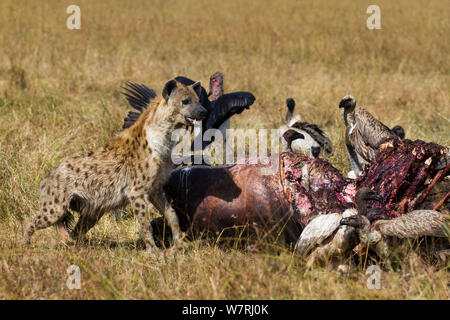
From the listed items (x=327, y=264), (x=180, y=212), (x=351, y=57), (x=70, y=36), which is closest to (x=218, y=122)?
(x=180, y=212)

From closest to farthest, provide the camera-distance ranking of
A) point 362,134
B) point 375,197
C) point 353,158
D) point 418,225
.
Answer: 1. point 418,225
2. point 375,197
3. point 362,134
4. point 353,158

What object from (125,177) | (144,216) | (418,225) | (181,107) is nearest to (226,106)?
(181,107)

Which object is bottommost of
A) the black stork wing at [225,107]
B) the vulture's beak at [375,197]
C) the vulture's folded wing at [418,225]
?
the vulture's folded wing at [418,225]

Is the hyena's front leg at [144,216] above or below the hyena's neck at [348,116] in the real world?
below

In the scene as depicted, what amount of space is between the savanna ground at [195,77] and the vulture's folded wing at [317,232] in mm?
124

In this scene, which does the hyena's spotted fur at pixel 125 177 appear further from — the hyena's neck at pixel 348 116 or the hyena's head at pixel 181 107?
the hyena's neck at pixel 348 116

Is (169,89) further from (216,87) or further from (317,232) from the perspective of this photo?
(216,87)

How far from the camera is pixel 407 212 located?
182 inches

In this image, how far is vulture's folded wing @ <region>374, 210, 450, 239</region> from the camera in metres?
4.15

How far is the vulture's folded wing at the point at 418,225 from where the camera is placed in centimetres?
415

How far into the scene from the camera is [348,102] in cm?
727

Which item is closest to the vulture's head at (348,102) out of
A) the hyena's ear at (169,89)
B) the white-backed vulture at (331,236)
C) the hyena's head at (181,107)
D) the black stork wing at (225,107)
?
the black stork wing at (225,107)

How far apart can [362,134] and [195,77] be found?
524 centimetres
